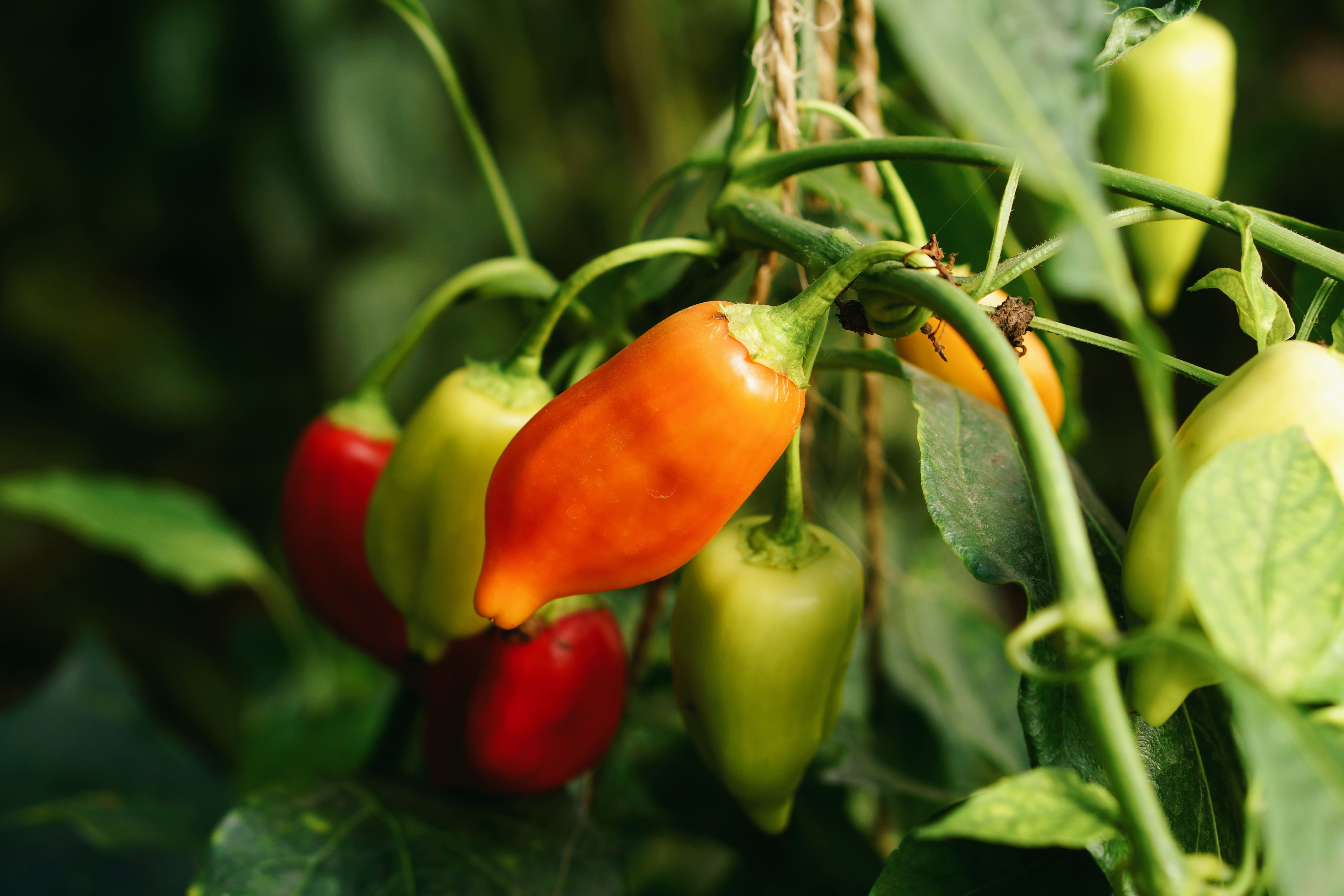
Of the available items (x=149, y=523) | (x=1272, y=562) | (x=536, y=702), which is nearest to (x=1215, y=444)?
(x=1272, y=562)

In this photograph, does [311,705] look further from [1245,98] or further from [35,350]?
[1245,98]

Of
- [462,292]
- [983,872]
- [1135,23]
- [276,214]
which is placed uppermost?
[1135,23]

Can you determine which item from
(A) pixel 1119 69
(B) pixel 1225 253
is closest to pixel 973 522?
(A) pixel 1119 69

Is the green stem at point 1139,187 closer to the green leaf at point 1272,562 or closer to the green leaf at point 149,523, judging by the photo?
the green leaf at point 1272,562

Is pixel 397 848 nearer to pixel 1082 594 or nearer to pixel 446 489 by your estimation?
pixel 446 489

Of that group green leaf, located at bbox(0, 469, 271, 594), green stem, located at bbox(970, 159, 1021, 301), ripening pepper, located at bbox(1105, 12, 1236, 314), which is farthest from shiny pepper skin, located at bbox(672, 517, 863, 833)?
green leaf, located at bbox(0, 469, 271, 594)

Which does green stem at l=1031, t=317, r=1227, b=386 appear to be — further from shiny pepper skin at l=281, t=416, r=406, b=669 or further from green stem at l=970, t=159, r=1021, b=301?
shiny pepper skin at l=281, t=416, r=406, b=669
